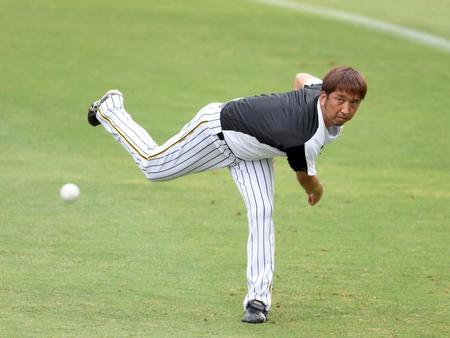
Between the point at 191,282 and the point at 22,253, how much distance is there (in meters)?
1.59

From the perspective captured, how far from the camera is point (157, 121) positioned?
55.6ft

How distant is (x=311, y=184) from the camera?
8211mm

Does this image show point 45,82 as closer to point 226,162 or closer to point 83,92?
point 83,92

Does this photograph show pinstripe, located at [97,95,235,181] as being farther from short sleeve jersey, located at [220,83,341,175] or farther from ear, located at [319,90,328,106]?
ear, located at [319,90,328,106]

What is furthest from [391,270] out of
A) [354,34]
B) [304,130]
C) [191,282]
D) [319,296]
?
[354,34]

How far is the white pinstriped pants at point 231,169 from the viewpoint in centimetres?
803

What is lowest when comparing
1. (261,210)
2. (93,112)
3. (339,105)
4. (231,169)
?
(261,210)

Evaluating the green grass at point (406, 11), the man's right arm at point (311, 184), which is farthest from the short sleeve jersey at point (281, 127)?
the green grass at point (406, 11)

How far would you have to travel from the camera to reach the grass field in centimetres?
827

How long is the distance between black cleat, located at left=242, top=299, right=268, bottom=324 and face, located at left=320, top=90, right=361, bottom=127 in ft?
4.44

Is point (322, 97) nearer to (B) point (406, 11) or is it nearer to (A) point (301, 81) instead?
(A) point (301, 81)

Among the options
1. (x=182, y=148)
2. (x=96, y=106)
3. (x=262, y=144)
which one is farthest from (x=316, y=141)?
(x=96, y=106)

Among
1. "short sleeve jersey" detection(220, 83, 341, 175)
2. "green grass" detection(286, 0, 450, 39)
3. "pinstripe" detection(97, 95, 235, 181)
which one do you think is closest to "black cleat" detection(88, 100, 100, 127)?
"pinstripe" detection(97, 95, 235, 181)

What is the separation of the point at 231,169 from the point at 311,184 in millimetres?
581
